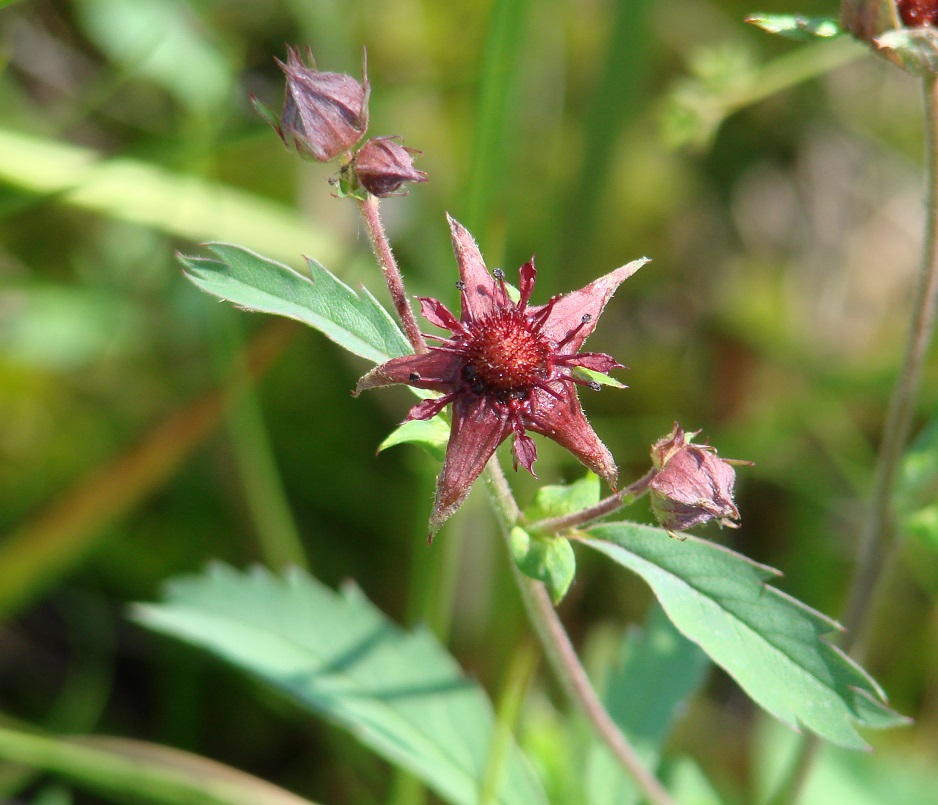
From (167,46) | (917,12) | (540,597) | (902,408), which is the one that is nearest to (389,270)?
(540,597)

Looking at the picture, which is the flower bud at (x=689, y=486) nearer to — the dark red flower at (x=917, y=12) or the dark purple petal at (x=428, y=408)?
the dark purple petal at (x=428, y=408)

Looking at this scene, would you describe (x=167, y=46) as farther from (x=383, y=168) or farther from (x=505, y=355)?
(x=505, y=355)

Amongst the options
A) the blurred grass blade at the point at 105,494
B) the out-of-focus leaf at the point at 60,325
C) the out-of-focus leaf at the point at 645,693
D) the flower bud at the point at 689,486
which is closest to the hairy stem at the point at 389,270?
the flower bud at the point at 689,486

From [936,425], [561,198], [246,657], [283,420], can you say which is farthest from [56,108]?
[936,425]

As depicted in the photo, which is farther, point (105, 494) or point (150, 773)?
point (105, 494)

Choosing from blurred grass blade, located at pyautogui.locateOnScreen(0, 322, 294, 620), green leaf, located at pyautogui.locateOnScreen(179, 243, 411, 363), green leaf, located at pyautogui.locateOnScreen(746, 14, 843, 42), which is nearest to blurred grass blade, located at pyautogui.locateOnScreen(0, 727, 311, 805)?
blurred grass blade, located at pyautogui.locateOnScreen(0, 322, 294, 620)

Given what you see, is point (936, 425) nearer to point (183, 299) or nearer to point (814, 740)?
point (814, 740)

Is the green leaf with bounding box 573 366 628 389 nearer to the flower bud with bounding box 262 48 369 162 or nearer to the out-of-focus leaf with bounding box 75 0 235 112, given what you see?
the flower bud with bounding box 262 48 369 162
